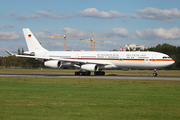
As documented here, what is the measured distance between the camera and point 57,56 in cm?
4703

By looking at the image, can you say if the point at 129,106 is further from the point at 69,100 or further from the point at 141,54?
the point at 141,54

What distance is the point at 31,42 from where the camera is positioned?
4966 cm

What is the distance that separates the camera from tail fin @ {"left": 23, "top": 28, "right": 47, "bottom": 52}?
49594 millimetres

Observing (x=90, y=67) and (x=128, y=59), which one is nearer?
(x=90, y=67)

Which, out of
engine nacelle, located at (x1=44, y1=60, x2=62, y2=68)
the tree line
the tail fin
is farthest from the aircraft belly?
the tree line

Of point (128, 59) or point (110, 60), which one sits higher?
point (128, 59)

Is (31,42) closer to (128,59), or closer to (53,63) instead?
(53,63)

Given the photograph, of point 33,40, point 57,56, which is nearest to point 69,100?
point 57,56

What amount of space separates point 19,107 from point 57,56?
3443 cm

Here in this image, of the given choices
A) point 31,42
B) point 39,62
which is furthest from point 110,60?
point 39,62

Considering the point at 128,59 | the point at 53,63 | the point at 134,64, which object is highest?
the point at 128,59

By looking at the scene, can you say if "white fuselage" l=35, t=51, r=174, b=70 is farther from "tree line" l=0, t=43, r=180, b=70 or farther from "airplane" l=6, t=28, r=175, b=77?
"tree line" l=0, t=43, r=180, b=70

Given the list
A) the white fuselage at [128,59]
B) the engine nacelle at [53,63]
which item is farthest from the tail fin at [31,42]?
the white fuselage at [128,59]

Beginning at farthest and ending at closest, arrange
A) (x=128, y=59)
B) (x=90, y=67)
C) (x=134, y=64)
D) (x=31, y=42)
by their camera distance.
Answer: (x=31, y=42)
(x=128, y=59)
(x=134, y=64)
(x=90, y=67)
